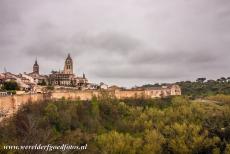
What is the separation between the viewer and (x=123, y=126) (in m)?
48.8

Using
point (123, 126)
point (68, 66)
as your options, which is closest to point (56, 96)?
point (123, 126)

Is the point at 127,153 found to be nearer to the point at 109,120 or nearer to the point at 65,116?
the point at 65,116

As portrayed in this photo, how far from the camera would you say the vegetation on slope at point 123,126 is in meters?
37.7

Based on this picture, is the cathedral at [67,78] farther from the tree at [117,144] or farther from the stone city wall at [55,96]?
the tree at [117,144]

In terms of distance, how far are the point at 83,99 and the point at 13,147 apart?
103 ft

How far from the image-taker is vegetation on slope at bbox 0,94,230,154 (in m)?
37.7

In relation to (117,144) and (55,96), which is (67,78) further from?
(117,144)

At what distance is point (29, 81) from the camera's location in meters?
64.0

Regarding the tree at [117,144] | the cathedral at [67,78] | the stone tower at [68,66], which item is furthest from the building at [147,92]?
the tree at [117,144]

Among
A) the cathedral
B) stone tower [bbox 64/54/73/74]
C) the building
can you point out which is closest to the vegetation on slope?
the building

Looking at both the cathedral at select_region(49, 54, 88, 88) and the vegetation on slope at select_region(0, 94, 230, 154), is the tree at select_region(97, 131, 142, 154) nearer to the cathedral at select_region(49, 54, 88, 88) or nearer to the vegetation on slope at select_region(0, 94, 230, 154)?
the vegetation on slope at select_region(0, 94, 230, 154)

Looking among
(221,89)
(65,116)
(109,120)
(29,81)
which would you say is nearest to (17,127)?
(65,116)

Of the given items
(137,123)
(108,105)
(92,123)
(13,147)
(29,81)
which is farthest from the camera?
(29,81)

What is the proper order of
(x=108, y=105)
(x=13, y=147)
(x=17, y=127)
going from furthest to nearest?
1. (x=108, y=105)
2. (x=17, y=127)
3. (x=13, y=147)
